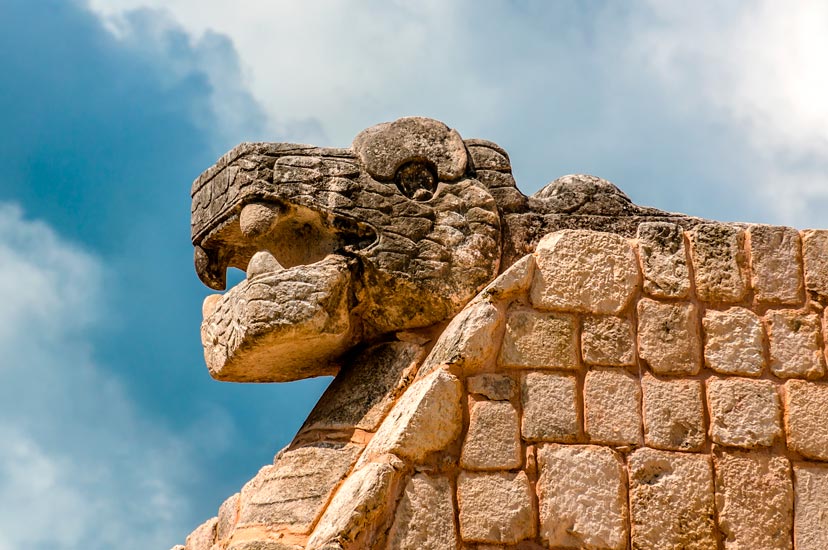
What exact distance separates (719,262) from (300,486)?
2091 mm

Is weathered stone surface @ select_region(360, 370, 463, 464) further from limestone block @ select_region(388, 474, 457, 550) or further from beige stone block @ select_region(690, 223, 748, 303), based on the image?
beige stone block @ select_region(690, 223, 748, 303)

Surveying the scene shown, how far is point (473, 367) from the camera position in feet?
18.6

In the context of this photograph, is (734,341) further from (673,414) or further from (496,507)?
(496,507)

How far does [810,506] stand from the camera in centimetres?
565

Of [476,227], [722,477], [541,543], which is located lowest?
[541,543]

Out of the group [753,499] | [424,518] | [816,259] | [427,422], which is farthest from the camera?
[816,259]

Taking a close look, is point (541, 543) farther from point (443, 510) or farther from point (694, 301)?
point (694, 301)

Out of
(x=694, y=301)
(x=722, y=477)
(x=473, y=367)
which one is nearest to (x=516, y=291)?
(x=473, y=367)

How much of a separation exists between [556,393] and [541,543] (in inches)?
24.9

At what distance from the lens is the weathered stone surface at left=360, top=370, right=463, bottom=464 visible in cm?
546

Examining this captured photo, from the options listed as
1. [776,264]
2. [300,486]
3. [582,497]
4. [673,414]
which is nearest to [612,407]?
[673,414]

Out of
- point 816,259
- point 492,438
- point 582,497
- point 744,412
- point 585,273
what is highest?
point 816,259

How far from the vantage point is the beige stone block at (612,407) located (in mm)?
5641

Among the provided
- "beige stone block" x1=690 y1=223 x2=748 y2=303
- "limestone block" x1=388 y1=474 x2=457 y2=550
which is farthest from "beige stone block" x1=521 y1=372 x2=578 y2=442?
"beige stone block" x1=690 y1=223 x2=748 y2=303
